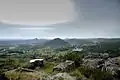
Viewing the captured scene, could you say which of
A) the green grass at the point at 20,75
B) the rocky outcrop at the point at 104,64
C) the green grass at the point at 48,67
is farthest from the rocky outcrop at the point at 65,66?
the green grass at the point at 20,75

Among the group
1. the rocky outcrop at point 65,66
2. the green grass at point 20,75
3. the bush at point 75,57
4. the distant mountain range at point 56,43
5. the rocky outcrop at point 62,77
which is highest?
the distant mountain range at point 56,43

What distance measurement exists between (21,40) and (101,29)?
1.48m

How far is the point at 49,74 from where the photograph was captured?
10.7 ft

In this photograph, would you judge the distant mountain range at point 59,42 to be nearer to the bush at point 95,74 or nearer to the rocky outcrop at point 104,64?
the rocky outcrop at point 104,64

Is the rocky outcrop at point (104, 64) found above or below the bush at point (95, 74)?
→ above

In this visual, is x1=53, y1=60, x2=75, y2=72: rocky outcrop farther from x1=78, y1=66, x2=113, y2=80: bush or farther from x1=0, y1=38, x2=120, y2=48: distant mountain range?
x1=0, y1=38, x2=120, y2=48: distant mountain range

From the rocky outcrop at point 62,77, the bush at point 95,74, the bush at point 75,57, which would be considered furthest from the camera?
the bush at point 75,57

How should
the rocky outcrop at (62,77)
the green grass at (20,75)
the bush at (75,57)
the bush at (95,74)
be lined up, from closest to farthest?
1. the green grass at (20,75)
2. the rocky outcrop at (62,77)
3. the bush at (95,74)
4. the bush at (75,57)

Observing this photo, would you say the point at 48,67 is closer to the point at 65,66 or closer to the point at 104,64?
the point at 65,66

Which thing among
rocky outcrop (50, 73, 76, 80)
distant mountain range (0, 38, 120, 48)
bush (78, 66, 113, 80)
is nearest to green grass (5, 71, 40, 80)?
rocky outcrop (50, 73, 76, 80)

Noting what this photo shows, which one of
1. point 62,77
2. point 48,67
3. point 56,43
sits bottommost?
point 62,77

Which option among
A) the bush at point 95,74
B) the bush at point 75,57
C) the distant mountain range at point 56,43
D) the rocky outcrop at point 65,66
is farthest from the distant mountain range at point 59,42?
the bush at point 95,74

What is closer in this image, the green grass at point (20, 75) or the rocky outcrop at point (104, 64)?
the green grass at point (20, 75)

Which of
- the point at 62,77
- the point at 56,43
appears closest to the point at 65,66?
the point at 62,77
